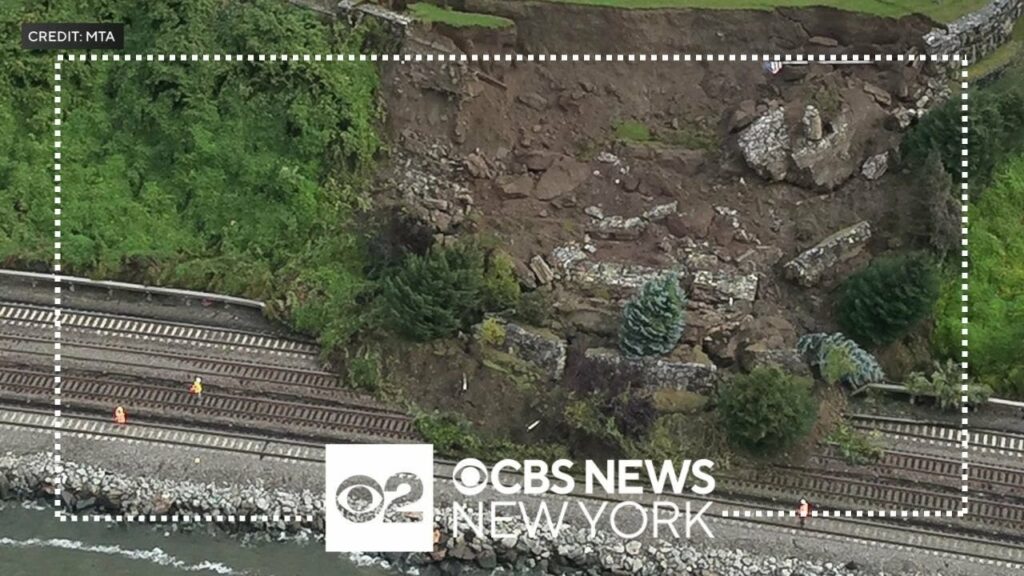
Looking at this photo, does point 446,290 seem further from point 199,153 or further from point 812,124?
point 812,124

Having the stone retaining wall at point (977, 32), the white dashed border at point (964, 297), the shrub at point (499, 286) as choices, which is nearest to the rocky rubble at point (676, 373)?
the shrub at point (499, 286)

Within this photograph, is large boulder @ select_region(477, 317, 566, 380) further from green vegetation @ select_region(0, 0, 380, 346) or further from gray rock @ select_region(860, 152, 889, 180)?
gray rock @ select_region(860, 152, 889, 180)

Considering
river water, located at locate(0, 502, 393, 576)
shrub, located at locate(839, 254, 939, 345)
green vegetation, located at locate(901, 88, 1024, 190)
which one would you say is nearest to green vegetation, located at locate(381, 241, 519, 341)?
river water, located at locate(0, 502, 393, 576)

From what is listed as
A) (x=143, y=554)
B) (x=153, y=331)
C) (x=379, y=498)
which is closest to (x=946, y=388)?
(x=379, y=498)

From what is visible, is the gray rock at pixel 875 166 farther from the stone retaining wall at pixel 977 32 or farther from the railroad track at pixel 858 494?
the railroad track at pixel 858 494

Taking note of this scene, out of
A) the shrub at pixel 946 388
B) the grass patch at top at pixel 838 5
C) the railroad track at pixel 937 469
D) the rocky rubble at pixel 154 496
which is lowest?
the rocky rubble at pixel 154 496

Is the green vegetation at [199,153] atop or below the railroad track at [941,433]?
atop

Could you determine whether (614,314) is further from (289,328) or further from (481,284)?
(289,328)
